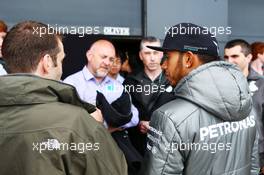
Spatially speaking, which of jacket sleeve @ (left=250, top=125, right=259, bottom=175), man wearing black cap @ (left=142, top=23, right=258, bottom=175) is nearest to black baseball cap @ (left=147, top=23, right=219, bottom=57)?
man wearing black cap @ (left=142, top=23, right=258, bottom=175)

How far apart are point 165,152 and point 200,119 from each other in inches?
9.0

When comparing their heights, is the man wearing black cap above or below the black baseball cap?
below

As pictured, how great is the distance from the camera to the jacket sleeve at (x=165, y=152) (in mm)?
1830

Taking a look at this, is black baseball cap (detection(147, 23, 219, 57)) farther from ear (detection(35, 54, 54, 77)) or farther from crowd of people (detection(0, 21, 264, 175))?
ear (detection(35, 54, 54, 77))

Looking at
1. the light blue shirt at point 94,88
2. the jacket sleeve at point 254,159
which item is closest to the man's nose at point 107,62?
the light blue shirt at point 94,88

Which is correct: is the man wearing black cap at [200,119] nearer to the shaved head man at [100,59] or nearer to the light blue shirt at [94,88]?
the light blue shirt at [94,88]

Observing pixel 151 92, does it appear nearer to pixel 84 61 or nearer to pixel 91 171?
pixel 84 61

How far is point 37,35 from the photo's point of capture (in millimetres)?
1595

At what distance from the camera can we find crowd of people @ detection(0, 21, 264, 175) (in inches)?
56.9

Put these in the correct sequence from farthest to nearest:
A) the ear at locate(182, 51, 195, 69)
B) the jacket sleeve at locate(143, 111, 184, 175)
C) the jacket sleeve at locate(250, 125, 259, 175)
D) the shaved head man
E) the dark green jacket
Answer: the shaved head man < the jacket sleeve at locate(250, 125, 259, 175) < the ear at locate(182, 51, 195, 69) < the jacket sleeve at locate(143, 111, 184, 175) < the dark green jacket

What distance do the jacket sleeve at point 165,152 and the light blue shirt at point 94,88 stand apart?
4.28 ft

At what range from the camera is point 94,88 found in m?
3.35

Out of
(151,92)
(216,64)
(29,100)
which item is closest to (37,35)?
(29,100)

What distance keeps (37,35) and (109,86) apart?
5.96 feet
